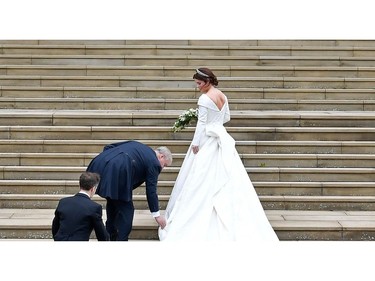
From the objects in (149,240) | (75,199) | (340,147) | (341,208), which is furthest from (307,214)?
(75,199)

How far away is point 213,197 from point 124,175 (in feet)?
3.82

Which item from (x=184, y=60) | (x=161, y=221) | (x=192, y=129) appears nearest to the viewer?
(x=161, y=221)

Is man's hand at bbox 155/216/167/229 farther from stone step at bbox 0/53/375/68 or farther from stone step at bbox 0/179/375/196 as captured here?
stone step at bbox 0/53/375/68

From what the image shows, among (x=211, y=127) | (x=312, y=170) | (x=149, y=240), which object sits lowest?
(x=149, y=240)

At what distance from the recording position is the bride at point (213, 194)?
7.97 metres

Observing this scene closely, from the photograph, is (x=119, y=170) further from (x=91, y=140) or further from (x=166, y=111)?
(x=166, y=111)

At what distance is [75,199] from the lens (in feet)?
21.0

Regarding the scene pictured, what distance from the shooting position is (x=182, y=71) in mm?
13023

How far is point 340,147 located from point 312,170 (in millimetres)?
765

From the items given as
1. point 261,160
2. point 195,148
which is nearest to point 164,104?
point 261,160

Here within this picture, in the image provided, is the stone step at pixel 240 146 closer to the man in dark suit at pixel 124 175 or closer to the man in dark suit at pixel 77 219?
the man in dark suit at pixel 124 175

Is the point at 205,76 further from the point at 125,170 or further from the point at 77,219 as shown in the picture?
the point at 77,219

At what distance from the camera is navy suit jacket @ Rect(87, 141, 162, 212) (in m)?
7.54

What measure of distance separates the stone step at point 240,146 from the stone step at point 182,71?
8.95 ft
